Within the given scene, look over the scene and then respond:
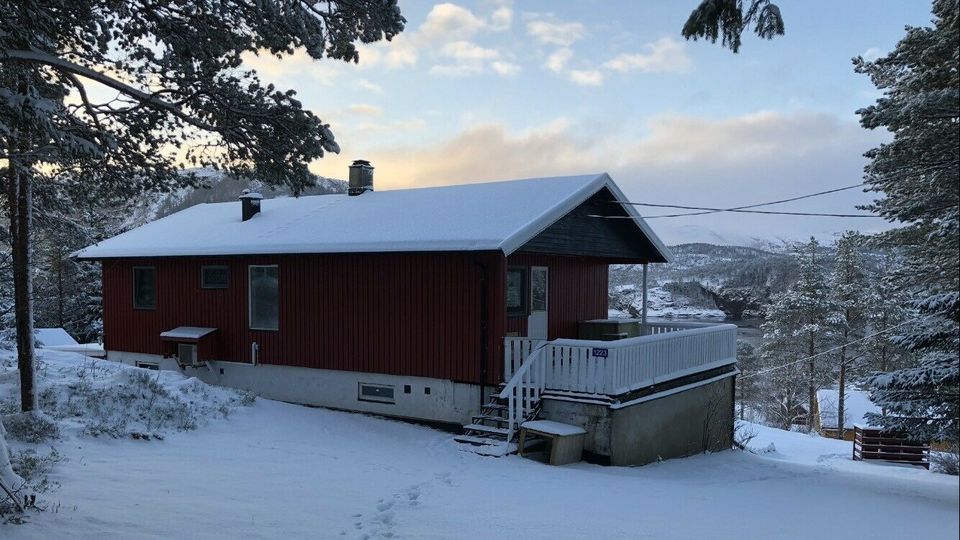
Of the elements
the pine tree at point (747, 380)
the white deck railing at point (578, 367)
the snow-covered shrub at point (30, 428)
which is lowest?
the pine tree at point (747, 380)

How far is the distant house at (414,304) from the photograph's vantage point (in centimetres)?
1077

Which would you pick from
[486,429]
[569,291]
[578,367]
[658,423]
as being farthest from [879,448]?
[486,429]

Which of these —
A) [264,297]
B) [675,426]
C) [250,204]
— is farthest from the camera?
[250,204]

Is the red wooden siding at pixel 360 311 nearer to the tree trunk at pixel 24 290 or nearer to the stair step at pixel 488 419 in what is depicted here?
the stair step at pixel 488 419

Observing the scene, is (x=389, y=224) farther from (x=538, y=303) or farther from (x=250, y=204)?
(x=250, y=204)

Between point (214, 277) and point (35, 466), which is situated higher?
point (214, 277)

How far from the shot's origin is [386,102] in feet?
29.7

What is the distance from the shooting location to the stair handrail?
393 inches

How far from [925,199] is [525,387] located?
7.19m

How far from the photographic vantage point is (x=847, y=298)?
103 feet

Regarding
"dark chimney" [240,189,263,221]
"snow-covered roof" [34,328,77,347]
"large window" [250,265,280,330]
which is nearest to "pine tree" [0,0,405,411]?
"large window" [250,265,280,330]

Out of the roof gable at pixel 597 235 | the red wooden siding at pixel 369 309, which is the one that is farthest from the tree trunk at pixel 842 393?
the red wooden siding at pixel 369 309

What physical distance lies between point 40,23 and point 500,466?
7.12 meters

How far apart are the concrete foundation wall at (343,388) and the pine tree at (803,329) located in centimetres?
2715
